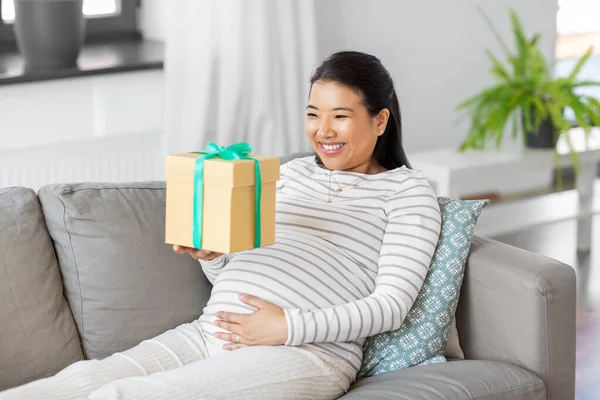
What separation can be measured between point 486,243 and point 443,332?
239 millimetres

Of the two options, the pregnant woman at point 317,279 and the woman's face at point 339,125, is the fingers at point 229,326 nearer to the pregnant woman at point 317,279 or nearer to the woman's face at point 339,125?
the pregnant woman at point 317,279

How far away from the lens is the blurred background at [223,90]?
123 inches

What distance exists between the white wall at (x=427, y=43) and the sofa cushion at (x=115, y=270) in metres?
1.77

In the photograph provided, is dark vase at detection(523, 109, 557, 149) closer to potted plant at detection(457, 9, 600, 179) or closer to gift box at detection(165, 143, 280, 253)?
potted plant at detection(457, 9, 600, 179)

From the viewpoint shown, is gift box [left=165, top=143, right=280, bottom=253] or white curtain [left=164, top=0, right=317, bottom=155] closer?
gift box [left=165, top=143, right=280, bottom=253]

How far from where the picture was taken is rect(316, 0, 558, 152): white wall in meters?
3.78

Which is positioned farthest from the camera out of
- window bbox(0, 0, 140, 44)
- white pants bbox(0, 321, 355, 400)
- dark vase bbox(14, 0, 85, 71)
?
window bbox(0, 0, 140, 44)

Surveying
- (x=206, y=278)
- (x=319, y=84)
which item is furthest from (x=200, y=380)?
(x=319, y=84)

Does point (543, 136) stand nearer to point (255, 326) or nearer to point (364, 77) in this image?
point (364, 77)

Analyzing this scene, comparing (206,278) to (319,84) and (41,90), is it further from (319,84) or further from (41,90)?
(41,90)

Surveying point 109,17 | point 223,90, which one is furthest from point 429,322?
point 109,17

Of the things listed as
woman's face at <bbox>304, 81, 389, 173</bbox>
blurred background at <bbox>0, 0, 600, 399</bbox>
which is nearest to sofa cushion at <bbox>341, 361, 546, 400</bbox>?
woman's face at <bbox>304, 81, 389, 173</bbox>

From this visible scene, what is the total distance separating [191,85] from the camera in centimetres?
324

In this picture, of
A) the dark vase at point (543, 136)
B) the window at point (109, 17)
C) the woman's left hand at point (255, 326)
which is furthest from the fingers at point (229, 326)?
the dark vase at point (543, 136)
